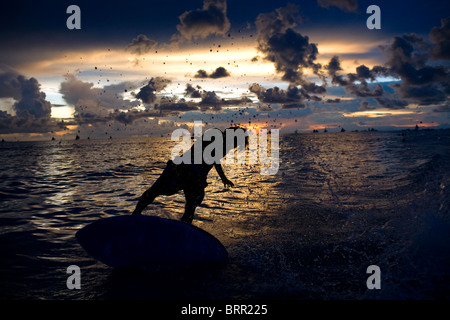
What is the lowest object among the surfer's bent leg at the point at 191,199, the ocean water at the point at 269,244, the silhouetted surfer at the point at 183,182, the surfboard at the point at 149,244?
the ocean water at the point at 269,244

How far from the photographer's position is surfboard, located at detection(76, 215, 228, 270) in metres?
4.67

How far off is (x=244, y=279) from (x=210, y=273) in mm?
605

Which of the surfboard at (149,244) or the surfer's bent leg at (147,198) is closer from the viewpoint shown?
the surfboard at (149,244)

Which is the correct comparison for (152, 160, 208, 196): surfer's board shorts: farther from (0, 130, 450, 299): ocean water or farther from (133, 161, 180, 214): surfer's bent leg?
(0, 130, 450, 299): ocean water

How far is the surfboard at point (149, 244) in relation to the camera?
467cm

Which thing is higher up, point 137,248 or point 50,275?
point 137,248

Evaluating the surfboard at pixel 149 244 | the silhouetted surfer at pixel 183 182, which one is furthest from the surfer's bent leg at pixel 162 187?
the surfboard at pixel 149 244

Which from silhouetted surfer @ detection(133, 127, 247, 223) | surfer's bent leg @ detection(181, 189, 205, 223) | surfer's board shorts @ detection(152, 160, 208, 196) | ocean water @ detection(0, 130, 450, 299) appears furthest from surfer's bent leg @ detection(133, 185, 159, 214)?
ocean water @ detection(0, 130, 450, 299)

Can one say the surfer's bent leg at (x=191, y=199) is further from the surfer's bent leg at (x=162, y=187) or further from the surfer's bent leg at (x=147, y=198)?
the surfer's bent leg at (x=147, y=198)

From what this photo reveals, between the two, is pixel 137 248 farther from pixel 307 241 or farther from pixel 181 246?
pixel 307 241
